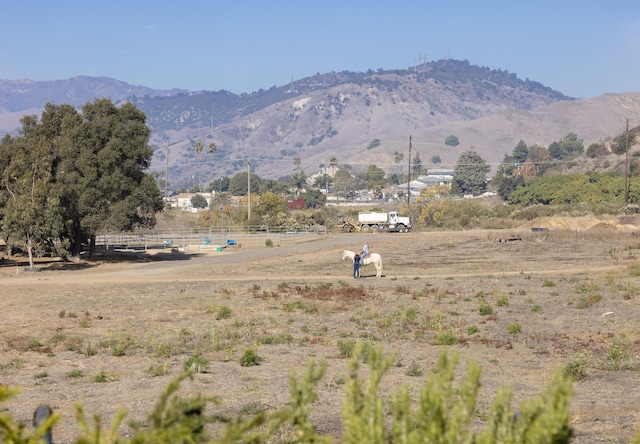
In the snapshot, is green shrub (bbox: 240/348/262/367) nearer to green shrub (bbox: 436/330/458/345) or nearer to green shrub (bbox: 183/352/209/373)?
green shrub (bbox: 183/352/209/373)

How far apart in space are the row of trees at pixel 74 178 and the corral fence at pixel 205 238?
16831 millimetres

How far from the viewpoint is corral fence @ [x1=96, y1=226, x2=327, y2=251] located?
248ft

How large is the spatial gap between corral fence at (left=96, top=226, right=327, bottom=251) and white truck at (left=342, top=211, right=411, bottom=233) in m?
5.15

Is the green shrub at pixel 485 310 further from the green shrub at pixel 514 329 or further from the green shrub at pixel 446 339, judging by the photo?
the green shrub at pixel 446 339

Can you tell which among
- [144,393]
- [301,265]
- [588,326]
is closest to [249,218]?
[301,265]

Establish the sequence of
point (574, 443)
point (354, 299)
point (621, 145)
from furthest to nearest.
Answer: point (621, 145)
point (354, 299)
point (574, 443)

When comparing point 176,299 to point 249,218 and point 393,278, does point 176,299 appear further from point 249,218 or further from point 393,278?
point 249,218

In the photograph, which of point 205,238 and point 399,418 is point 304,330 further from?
point 205,238

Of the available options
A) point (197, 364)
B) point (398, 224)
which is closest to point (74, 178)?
point (197, 364)

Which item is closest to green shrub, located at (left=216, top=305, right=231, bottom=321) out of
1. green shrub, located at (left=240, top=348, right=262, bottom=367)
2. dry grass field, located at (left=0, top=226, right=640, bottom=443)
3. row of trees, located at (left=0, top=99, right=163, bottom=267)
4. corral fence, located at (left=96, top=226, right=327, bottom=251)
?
dry grass field, located at (left=0, top=226, right=640, bottom=443)

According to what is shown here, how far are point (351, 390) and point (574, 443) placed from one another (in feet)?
30.7

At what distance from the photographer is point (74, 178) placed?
5231 centimetres

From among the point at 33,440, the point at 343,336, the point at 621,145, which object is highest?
the point at 621,145

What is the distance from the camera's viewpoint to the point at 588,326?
26.4 meters
